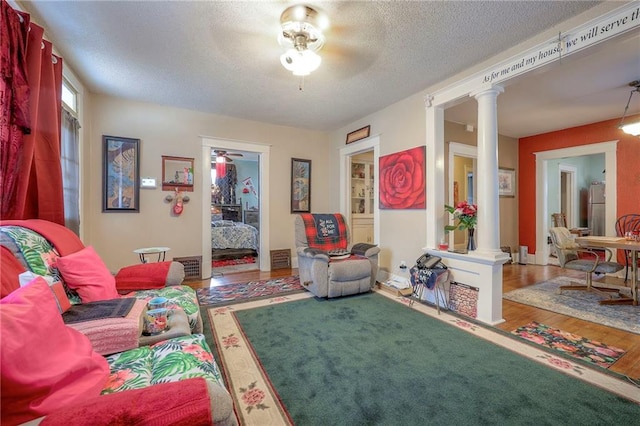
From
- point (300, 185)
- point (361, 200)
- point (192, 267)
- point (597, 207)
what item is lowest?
point (192, 267)

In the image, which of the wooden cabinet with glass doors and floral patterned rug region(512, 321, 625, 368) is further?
the wooden cabinet with glass doors

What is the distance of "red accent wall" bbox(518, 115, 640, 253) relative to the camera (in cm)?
412

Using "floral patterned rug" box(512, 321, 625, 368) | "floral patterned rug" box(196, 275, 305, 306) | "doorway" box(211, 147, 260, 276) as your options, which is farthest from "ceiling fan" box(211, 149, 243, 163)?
"floral patterned rug" box(512, 321, 625, 368)

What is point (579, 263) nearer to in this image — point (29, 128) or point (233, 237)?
point (233, 237)

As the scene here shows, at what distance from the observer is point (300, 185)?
5059mm

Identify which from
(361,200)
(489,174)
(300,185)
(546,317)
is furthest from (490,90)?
(361,200)

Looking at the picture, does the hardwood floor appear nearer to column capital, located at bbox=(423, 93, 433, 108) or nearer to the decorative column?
the decorative column

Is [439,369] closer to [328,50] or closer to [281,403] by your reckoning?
[281,403]

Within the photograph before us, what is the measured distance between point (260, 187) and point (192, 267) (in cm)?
167

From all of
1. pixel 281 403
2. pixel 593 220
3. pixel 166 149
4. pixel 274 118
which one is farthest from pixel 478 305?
pixel 593 220

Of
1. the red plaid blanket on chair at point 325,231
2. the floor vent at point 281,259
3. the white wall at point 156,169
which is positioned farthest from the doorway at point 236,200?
the red plaid blanket on chair at point 325,231

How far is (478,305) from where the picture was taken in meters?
2.64

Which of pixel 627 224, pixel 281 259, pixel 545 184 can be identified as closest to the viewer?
pixel 627 224

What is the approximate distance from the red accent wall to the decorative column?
331 cm
